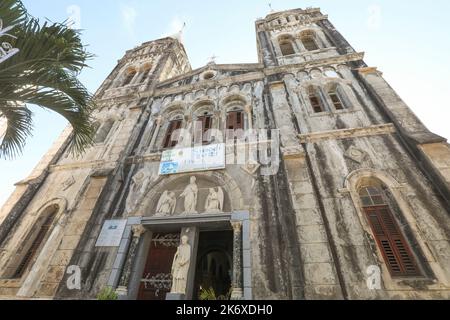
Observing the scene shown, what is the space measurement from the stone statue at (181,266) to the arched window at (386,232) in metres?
5.37

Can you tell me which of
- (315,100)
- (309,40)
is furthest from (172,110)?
(309,40)

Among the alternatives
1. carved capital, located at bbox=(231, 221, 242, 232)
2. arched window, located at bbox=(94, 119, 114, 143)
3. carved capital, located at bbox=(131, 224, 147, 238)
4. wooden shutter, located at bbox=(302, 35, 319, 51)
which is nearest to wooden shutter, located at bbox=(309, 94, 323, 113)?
wooden shutter, located at bbox=(302, 35, 319, 51)

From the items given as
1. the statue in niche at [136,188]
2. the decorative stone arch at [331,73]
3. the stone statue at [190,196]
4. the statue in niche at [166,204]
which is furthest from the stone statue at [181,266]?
the decorative stone arch at [331,73]

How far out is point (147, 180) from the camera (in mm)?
8828

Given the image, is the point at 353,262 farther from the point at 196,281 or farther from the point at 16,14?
the point at 16,14

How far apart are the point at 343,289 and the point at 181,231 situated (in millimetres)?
4856

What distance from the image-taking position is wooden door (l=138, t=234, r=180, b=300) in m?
6.62

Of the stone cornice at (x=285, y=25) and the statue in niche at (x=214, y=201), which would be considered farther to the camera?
the stone cornice at (x=285, y=25)

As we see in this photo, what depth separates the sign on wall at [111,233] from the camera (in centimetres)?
733

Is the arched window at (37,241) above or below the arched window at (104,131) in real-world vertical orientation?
below

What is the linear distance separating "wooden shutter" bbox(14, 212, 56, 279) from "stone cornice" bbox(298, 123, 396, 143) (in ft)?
34.3

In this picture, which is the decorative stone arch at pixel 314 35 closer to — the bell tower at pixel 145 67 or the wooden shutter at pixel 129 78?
the bell tower at pixel 145 67

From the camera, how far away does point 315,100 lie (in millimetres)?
10117
